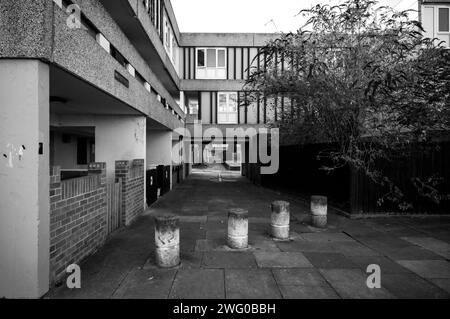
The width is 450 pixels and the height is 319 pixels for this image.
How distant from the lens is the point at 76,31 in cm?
472

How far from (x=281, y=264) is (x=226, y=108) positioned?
62.7 ft

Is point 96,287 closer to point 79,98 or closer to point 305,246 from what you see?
point 305,246

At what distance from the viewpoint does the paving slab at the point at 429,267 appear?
4625 millimetres

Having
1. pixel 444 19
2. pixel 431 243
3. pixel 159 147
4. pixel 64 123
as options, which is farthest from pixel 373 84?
pixel 444 19

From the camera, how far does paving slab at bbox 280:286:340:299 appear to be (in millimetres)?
3896

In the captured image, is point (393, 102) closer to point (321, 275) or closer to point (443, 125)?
point (443, 125)

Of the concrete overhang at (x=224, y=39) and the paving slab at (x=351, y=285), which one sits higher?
the concrete overhang at (x=224, y=39)

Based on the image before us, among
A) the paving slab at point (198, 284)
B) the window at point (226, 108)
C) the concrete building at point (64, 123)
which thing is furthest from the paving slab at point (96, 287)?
the window at point (226, 108)

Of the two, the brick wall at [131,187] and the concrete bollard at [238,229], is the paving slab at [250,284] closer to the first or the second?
the concrete bollard at [238,229]

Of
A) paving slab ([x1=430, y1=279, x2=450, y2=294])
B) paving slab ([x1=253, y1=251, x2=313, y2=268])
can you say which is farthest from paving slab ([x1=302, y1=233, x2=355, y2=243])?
paving slab ([x1=430, y1=279, x2=450, y2=294])

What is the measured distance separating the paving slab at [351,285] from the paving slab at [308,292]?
0.12 metres

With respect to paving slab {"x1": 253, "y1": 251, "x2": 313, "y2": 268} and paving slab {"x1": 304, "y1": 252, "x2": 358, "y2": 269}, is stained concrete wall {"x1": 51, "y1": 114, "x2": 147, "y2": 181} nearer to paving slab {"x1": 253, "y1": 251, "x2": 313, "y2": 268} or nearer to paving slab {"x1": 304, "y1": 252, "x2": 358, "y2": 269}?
paving slab {"x1": 253, "y1": 251, "x2": 313, "y2": 268}
